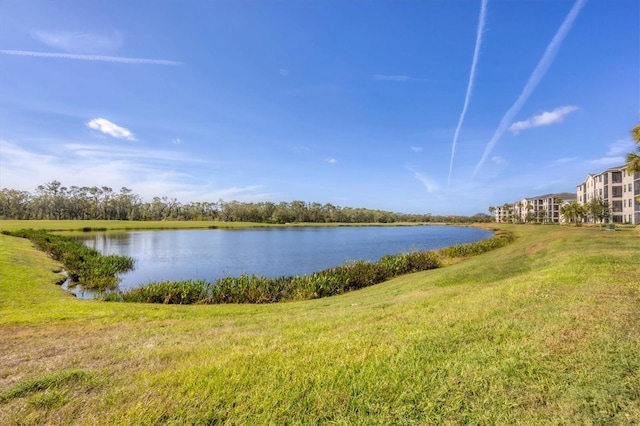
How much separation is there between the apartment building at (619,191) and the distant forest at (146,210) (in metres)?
103

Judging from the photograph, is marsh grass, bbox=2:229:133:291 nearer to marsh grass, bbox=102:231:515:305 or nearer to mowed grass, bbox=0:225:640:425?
marsh grass, bbox=102:231:515:305

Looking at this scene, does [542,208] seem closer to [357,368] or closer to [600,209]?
[600,209]

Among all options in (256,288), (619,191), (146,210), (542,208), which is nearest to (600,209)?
(619,191)

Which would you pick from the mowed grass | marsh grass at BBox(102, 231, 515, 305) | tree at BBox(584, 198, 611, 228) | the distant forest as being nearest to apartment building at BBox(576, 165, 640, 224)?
Answer: tree at BBox(584, 198, 611, 228)

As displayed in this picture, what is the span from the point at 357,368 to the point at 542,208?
125796mm

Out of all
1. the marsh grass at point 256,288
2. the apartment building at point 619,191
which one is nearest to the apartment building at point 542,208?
the apartment building at point 619,191

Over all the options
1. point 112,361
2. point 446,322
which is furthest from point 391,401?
point 112,361

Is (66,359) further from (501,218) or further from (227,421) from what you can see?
(501,218)

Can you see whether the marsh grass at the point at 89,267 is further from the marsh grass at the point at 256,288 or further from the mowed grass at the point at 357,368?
the mowed grass at the point at 357,368

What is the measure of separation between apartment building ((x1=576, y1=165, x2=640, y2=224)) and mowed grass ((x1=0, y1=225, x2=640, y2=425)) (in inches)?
2245

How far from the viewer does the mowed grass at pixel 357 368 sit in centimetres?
299

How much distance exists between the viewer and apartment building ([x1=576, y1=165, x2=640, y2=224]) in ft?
156

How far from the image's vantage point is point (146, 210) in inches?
5054

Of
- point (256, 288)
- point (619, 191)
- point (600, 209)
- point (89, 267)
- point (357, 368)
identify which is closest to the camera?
point (357, 368)
